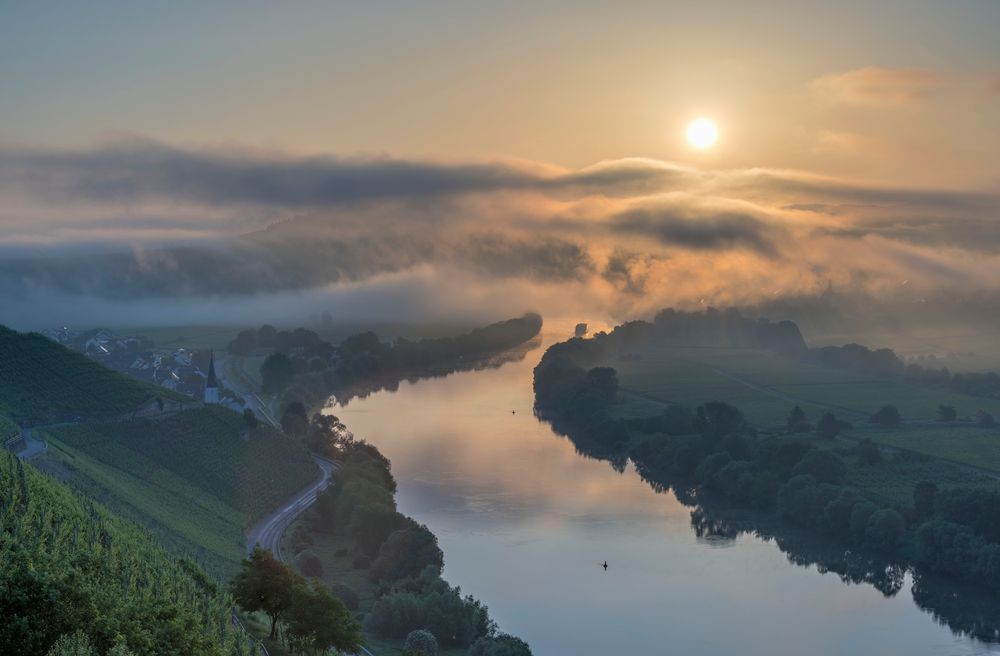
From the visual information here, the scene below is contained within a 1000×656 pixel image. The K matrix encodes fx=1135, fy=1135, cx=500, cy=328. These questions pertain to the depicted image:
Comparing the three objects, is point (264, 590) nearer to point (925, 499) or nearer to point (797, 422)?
point (925, 499)

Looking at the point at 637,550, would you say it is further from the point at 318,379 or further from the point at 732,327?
the point at 732,327

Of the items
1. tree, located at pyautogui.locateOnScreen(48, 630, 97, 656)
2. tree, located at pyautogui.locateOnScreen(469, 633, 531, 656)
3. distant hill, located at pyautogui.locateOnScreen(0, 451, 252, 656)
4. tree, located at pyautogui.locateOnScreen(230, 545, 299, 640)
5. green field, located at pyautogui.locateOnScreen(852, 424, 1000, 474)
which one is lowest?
green field, located at pyautogui.locateOnScreen(852, 424, 1000, 474)

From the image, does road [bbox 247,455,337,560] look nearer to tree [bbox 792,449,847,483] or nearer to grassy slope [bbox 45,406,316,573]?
grassy slope [bbox 45,406,316,573]

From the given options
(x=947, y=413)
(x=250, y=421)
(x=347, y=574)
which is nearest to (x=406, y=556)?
(x=347, y=574)

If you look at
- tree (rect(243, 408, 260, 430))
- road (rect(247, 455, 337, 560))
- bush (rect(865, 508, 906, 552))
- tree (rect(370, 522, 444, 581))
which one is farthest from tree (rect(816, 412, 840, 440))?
tree (rect(243, 408, 260, 430))

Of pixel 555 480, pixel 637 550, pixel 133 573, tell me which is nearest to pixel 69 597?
pixel 133 573
